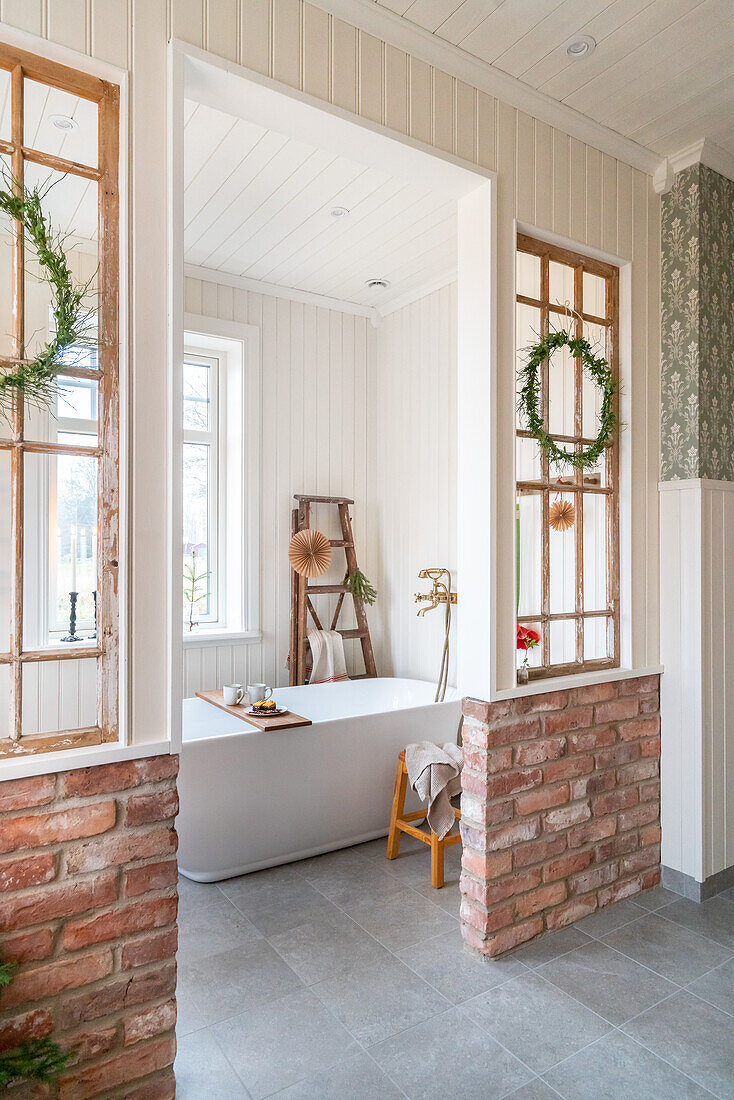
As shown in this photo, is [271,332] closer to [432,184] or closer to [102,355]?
[432,184]

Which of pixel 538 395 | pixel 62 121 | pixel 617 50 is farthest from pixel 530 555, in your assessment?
pixel 62 121

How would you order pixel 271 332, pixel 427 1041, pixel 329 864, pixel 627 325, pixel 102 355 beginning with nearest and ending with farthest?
pixel 102 355 → pixel 427 1041 → pixel 627 325 → pixel 329 864 → pixel 271 332

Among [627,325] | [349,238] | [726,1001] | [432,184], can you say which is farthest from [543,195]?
[726,1001]

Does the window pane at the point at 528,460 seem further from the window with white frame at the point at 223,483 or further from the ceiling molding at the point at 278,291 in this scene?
the ceiling molding at the point at 278,291

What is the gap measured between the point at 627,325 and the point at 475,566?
120 centimetres

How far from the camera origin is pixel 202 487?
4.17 meters

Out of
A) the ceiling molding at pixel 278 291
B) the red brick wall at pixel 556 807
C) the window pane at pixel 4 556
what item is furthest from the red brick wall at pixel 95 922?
the ceiling molding at pixel 278 291

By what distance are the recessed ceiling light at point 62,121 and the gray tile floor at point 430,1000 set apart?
2.79 m

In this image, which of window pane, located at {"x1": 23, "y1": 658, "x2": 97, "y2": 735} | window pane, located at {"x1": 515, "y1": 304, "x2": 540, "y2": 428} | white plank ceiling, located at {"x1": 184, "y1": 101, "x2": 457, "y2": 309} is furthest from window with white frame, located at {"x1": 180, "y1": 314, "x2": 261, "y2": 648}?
window pane, located at {"x1": 515, "y1": 304, "x2": 540, "y2": 428}

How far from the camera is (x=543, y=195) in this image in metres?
2.45

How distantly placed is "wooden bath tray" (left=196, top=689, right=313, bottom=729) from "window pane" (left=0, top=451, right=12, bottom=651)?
4.21 ft

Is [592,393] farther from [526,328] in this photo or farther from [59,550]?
[59,550]

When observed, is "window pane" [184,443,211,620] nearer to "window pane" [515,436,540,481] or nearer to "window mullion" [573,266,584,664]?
"window pane" [515,436,540,481]

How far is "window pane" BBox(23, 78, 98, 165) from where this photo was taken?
7.34ft
